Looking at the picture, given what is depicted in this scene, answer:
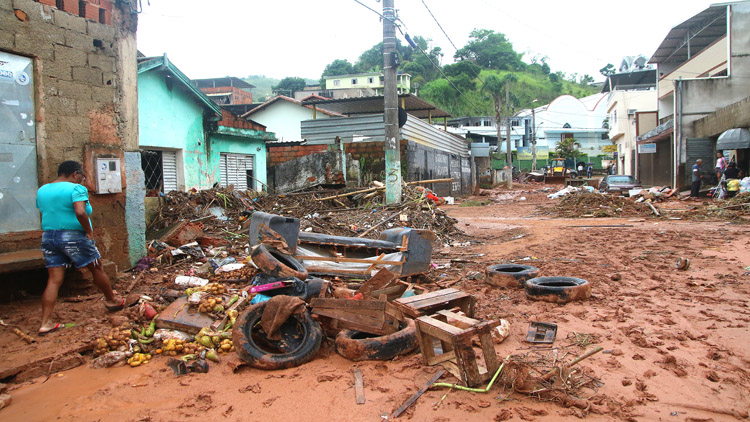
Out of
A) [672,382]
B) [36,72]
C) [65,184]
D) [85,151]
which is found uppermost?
[36,72]

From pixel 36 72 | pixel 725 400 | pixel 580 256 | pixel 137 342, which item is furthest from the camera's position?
pixel 580 256

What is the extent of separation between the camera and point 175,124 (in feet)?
41.5

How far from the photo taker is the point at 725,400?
108 inches

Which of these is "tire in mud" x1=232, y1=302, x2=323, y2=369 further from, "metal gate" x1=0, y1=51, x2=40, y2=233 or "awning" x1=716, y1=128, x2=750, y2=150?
"awning" x1=716, y1=128, x2=750, y2=150

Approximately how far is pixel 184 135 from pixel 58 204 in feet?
29.8

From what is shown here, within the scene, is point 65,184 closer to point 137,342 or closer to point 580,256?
point 137,342

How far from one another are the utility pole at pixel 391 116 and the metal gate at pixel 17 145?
727 cm

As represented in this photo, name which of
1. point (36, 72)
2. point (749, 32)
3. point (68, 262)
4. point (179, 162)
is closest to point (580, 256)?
point (68, 262)

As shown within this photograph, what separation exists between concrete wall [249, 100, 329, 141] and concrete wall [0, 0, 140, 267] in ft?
56.9

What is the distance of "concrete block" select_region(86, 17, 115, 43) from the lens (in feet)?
20.0

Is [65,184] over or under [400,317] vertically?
over

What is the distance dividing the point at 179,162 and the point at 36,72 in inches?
297

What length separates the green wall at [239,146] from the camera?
562 inches

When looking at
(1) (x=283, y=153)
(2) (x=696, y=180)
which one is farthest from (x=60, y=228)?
(2) (x=696, y=180)
